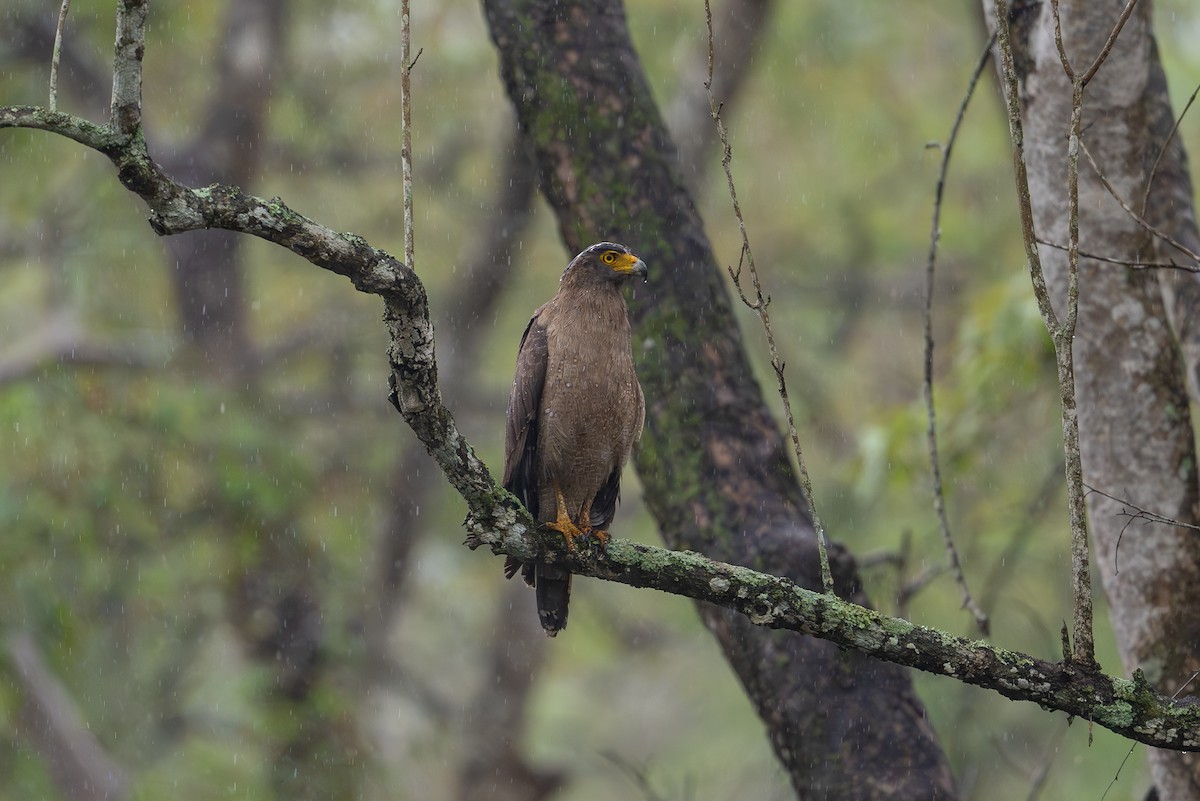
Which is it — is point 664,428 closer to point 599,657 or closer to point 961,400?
point 961,400

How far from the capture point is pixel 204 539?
9.24 metres

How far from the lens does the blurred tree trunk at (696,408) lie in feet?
14.2

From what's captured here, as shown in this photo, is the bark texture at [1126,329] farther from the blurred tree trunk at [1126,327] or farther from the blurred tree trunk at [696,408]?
the blurred tree trunk at [696,408]

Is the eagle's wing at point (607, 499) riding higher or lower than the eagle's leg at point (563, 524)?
higher

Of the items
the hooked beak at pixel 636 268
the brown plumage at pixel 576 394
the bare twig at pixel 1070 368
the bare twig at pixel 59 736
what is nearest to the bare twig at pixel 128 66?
the bare twig at pixel 1070 368

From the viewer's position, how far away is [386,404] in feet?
36.6

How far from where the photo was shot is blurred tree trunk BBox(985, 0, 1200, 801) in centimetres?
431

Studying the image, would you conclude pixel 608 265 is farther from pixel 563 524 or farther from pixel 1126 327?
pixel 1126 327

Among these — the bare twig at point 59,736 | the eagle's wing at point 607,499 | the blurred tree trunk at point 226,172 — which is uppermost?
the blurred tree trunk at point 226,172

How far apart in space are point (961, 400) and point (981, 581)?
3.51 metres

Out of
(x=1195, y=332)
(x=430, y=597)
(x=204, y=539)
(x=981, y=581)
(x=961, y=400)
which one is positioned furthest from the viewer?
(x=430, y=597)

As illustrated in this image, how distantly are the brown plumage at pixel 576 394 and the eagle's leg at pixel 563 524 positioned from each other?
0.01 metres

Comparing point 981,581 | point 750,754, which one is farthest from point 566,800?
point 981,581

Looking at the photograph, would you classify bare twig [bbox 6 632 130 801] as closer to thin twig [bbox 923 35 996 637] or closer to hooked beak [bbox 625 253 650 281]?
hooked beak [bbox 625 253 650 281]
